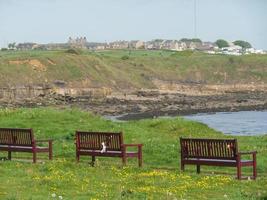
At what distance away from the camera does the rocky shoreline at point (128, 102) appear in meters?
85.6

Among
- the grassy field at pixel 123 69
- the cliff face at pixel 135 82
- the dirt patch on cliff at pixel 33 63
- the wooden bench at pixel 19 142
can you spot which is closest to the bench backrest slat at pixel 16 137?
the wooden bench at pixel 19 142

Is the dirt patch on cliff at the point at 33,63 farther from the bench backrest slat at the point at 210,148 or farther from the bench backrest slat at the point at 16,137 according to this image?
the bench backrest slat at the point at 210,148

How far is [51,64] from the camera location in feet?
406

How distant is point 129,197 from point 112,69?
121m

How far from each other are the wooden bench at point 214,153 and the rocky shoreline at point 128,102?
2259 inches

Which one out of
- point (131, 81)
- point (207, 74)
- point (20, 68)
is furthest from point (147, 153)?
point (207, 74)

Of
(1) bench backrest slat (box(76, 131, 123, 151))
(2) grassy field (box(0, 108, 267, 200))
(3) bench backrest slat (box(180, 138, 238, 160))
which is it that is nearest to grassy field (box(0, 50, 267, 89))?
(2) grassy field (box(0, 108, 267, 200))

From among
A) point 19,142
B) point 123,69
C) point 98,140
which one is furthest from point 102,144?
point 123,69

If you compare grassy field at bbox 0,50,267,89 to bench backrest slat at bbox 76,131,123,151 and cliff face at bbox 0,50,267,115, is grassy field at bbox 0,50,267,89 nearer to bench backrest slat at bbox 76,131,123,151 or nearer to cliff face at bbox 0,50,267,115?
cliff face at bbox 0,50,267,115

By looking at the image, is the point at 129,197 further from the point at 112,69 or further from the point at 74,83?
the point at 112,69

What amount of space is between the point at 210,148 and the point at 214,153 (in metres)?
0.16

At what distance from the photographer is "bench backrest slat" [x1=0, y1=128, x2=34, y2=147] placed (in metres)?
21.2

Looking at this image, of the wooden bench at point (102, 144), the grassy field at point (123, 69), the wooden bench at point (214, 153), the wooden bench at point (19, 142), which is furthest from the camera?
the grassy field at point (123, 69)

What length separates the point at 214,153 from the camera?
17984 millimetres
